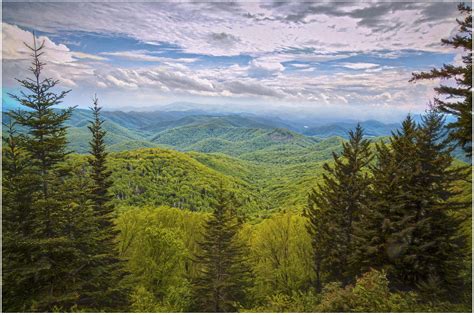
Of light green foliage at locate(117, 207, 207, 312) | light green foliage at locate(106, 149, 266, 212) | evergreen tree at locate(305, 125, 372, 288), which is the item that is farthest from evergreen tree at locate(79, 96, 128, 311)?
light green foliage at locate(106, 149, 266, 212)

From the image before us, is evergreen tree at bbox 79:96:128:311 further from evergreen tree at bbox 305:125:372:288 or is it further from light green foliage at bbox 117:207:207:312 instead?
evergreen tree at bbox 305:125:372:288

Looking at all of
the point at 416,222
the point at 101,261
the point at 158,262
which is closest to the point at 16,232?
the point at 101,261

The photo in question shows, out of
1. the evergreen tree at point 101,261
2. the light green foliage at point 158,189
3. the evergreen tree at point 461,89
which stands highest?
the evergreen tree at point 461,89

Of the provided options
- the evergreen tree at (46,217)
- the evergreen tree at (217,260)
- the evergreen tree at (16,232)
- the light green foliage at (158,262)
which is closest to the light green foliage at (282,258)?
the evergreen tree at (217,260)

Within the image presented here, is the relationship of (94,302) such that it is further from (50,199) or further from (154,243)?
(154,243)

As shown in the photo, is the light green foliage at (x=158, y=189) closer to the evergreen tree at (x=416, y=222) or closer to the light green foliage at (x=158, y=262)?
the light green foliage at (x=158, y=262)

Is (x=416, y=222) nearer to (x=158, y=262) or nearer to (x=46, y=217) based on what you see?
(x=46, y=217)
